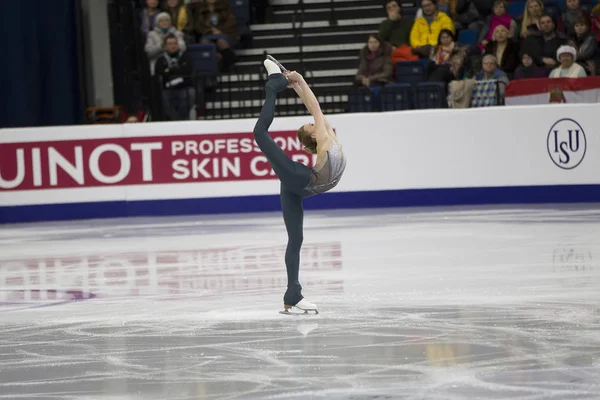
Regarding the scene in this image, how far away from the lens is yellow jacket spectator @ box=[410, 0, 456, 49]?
51.4ft

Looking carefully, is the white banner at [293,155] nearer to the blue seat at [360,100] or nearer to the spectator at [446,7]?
the blue seat at [360,100]

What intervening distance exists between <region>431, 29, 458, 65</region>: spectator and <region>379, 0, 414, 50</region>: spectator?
96cm

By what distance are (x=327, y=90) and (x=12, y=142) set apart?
484 centimetres

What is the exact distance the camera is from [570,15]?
1528 centimetres

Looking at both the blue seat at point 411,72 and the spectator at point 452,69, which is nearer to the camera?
the spectator at point 452,69

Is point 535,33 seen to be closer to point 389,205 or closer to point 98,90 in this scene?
point 389,205

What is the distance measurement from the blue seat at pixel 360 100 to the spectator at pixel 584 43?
2757mm

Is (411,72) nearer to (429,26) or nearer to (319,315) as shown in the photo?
(429,26)

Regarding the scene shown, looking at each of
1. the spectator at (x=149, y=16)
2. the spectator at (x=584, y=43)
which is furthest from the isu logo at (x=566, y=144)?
the spectator at (x=149, y=16)

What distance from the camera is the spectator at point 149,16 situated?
17.1m

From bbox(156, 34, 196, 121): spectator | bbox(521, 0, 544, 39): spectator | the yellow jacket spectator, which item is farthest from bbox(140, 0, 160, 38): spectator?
bbox(521, 0, 544, 39): spectator

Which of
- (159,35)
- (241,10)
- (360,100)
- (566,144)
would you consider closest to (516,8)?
(360,100)

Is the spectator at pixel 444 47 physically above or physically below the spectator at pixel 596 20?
below

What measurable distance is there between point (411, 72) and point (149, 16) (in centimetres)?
444
